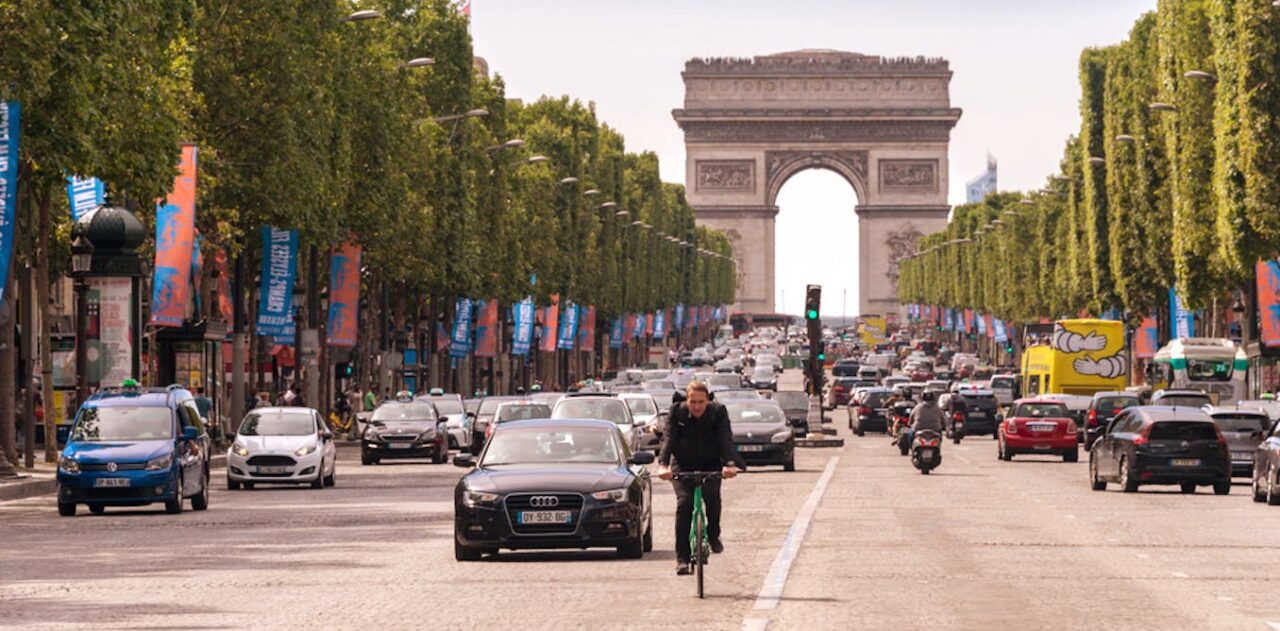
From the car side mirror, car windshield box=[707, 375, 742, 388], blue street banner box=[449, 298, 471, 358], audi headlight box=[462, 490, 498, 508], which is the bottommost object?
audi headlight box=[462, 490, 498, 508]

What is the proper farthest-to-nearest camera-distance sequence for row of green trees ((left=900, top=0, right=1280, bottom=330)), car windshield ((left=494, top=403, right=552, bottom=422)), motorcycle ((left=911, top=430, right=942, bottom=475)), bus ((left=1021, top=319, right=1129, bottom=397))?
1. bus ((left=1021, top=319, right=1129, bottom=397))
2. row of green trees ((left=900, top=0, right=1280, bottom=330))
3. car windshield ((left=494, top=403, right=552, bottom=422))
4. motorcycle ((left=911, top=430, right=942, bottom=475))

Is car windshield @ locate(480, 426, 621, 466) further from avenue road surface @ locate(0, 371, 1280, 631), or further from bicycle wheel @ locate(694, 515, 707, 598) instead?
bicycle wheel @ locate(694, 515, 707, 598)

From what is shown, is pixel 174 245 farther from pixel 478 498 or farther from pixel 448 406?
pixel 478 498

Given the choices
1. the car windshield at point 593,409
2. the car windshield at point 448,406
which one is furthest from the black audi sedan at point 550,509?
the car windshield at point 448,406

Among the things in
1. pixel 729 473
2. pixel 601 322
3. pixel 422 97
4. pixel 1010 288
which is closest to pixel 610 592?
pixel 729 473

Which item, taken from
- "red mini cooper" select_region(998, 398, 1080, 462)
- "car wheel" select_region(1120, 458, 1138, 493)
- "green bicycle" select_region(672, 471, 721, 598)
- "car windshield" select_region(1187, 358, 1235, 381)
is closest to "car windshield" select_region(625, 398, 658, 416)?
"red mini cooper" select_region(998, 398, 1080, 462)

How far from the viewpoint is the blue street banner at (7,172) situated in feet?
116

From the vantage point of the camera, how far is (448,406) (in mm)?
64062

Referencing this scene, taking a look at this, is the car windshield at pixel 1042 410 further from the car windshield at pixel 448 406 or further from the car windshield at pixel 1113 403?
the car windshield at pixel 448 406

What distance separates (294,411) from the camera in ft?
145

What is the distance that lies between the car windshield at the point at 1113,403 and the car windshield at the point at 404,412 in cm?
1939

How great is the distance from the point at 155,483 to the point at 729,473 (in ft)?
47.8

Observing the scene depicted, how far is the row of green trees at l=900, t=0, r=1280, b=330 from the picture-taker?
5956cm

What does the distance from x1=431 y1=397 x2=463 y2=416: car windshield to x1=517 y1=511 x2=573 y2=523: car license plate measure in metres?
39.4
